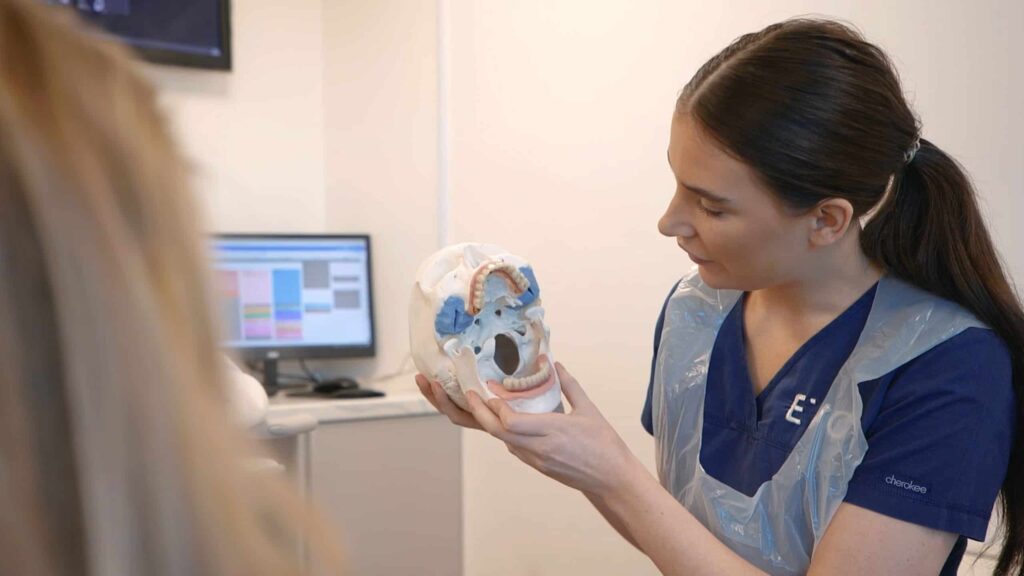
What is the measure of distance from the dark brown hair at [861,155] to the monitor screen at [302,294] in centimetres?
193

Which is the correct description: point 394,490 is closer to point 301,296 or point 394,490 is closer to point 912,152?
point 301,296

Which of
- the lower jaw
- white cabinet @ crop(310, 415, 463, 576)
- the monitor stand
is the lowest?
white cabinet @ crop(310, 415, 463, 576)

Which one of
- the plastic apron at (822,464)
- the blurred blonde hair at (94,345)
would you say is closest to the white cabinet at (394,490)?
the plastic apron at (822,464)

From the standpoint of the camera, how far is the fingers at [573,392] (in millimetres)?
1479

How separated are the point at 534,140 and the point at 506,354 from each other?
1201 mm

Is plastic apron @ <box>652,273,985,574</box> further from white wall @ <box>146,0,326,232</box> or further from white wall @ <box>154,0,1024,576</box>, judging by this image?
white wall @ <box>146,0,326,232</box>

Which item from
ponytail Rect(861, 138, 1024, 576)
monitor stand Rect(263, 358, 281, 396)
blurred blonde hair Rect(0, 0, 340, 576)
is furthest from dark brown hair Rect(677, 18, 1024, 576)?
monitor stand Rect(263, 358, 281, 396)

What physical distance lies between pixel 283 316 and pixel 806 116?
7.23ft

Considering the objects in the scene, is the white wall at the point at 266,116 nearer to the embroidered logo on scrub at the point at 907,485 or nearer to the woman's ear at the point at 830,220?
the woman's ear at the point at 830,220

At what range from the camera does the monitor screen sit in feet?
10.0

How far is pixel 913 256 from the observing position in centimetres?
139

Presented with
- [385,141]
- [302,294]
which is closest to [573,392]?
[302,294]

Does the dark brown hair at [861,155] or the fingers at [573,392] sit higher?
the dark brown hair at [861,155]

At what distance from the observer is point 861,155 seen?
129cm
